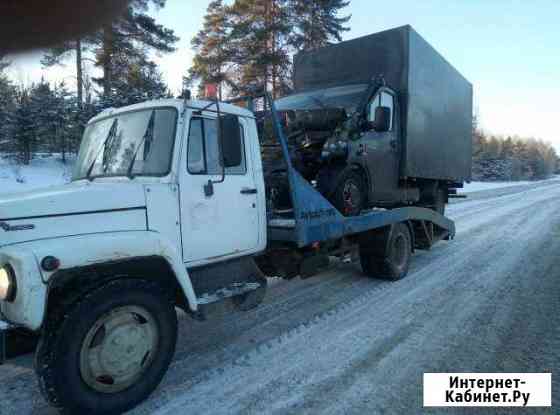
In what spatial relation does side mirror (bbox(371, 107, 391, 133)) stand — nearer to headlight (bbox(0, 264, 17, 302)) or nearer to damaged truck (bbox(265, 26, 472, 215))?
damaged truck (bbox(265, 26, 472, 215))

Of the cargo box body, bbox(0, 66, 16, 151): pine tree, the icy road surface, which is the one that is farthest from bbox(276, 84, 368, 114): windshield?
bbox(0, 66, 16, 151): pine tree

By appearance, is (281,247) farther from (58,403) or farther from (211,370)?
(58,403)

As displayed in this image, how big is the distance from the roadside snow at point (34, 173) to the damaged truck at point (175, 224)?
9821 mm

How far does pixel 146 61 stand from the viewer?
74.4ft

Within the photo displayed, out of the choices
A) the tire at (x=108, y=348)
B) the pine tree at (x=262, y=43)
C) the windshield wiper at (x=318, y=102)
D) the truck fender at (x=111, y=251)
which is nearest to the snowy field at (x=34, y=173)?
the windshield wiper at (x=318, y=102)

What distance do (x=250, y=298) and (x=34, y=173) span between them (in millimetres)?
19084

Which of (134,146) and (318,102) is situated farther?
(318,102)

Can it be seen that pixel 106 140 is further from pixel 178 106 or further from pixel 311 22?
pixel 311 22

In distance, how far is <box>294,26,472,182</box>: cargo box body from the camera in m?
6.60

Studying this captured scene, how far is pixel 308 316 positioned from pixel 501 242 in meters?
6.38

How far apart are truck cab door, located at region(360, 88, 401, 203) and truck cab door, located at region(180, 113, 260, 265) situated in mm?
2496

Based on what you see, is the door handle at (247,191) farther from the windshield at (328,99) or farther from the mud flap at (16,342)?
the windshield at (328,99)

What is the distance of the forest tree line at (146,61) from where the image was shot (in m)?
21.6

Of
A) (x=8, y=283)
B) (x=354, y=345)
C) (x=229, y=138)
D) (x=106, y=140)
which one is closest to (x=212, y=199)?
(x=229, y=138)
